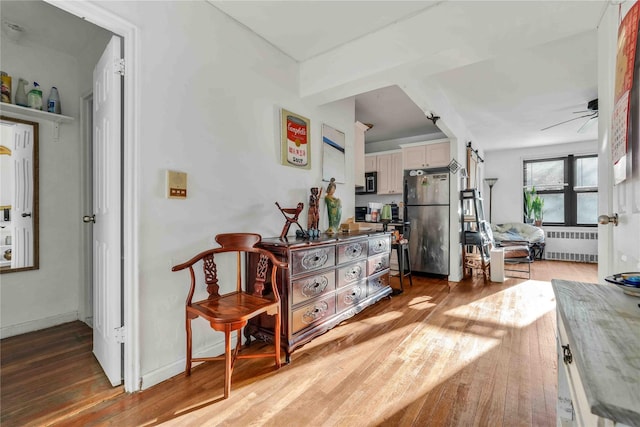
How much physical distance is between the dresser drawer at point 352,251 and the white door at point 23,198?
2737 millimetres

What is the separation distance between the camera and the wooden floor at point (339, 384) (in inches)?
57.0

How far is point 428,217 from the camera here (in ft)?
15.3

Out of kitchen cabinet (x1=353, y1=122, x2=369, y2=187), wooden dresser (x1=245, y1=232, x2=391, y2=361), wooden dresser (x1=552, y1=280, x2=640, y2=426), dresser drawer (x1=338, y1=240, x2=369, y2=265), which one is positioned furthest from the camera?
kitchen cabinet (x1=353, y1=122, x2=369, y2=187)

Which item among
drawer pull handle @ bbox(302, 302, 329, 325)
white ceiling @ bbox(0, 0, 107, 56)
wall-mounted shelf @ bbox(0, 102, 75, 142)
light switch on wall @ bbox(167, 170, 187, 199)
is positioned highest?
white ceiling @ bbox(0, 0, 107, 56)

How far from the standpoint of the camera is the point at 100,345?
1.91m

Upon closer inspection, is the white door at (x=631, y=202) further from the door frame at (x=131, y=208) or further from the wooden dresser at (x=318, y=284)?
the door frame at (x=131, y=208)

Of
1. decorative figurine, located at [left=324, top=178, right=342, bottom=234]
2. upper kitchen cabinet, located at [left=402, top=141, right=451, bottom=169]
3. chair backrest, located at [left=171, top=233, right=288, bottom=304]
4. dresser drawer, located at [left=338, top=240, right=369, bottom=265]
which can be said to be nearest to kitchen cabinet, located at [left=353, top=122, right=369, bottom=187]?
decorative figurine, located at [left=324, top=178, right=342, bottom=234]

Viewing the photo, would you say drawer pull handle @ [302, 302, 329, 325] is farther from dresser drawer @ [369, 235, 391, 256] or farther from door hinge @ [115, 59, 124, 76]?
door hinge @ [115, 59, 124, 76]

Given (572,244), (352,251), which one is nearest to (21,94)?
(352,251)

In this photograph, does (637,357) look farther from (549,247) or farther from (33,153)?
(549,247)

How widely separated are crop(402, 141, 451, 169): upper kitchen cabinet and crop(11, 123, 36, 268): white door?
4.81 m

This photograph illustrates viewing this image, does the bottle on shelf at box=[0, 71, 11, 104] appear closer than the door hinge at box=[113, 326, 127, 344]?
No

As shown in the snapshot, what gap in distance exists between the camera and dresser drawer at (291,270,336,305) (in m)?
2.05

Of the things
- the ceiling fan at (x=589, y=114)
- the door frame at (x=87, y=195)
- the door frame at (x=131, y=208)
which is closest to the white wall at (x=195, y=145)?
the door frame at (x=131, y=208)
